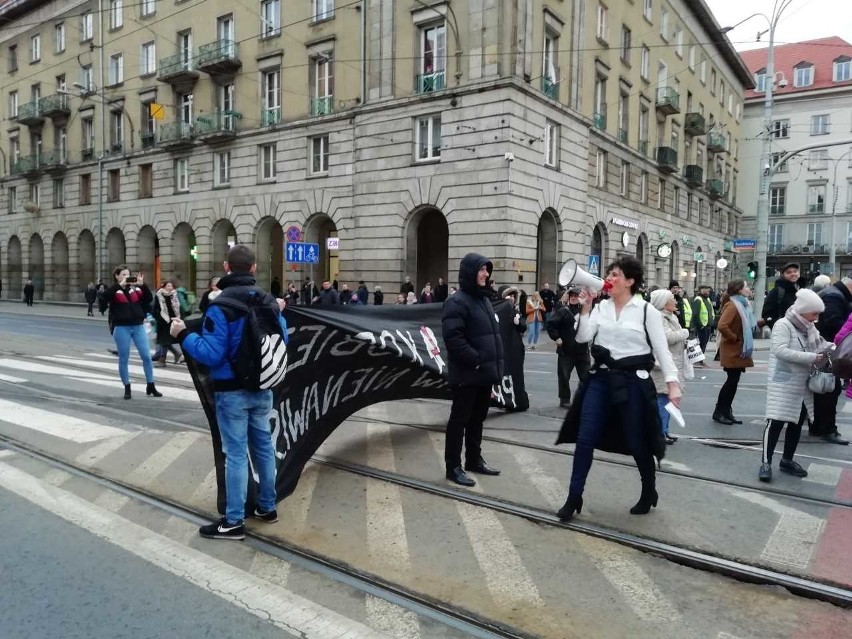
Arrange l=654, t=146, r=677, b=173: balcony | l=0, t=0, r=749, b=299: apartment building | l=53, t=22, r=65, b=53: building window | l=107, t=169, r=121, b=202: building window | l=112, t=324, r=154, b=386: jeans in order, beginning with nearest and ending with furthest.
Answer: l=112, t=324, r=154, b=386: jeans, l=0, t=0, r=749, b=299: apartment building, l=654, t=146, r=677, b=173: balcony, l=107, t=169, r=121, b=202: building window, l=53, t=22, r=65, b=53: building window

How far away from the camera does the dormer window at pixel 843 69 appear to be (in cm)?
5638

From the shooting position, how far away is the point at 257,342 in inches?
166

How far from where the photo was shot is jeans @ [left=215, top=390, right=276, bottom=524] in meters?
4.34

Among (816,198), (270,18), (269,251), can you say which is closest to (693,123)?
(270,18)

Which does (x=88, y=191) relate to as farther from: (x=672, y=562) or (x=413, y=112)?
(x=672, y=562)

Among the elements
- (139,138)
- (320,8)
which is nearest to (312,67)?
(320,8)

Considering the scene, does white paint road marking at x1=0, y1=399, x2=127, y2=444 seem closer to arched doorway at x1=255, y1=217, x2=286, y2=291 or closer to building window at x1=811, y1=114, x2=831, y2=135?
arched doorway at x1=255, y1=217, x2=286, y2=291

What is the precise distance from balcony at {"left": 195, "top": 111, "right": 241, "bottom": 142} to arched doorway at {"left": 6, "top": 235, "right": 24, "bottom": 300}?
22550 millimetres

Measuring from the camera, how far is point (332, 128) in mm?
27250

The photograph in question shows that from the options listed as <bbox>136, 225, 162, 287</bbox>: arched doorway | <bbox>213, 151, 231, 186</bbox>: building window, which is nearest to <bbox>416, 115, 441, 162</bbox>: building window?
<bbox>213, 151, 231, 186</bbox>: building window

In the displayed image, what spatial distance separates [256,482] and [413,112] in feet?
72.5

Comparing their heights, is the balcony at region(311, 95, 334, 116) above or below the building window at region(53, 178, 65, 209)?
above

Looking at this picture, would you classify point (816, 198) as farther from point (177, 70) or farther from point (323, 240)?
point (177, 70)

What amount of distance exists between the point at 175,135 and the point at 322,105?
9.85 m
